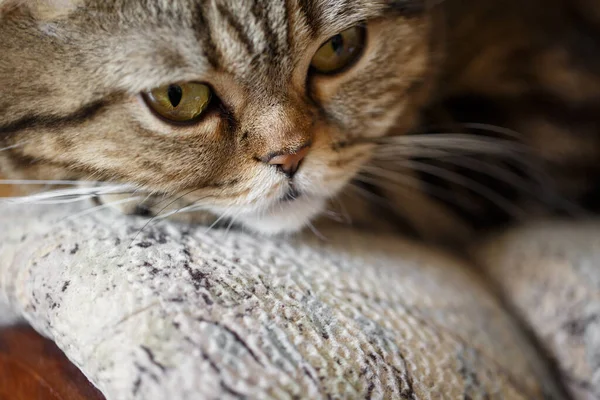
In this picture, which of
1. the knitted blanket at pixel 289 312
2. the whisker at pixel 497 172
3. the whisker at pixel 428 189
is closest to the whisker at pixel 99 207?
the knitted blanket at pixel 289 312

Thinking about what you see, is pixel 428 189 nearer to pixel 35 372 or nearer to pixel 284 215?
pixel 284 215

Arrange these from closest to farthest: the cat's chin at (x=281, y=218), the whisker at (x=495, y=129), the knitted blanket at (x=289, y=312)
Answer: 1. the knitted blanket at (x=289, y=312)
2. the cat's chin at (x=281, y=218)
3. the whisker at (x=495, y=129)

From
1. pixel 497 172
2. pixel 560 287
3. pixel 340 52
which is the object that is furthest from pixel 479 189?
pixel 340 52

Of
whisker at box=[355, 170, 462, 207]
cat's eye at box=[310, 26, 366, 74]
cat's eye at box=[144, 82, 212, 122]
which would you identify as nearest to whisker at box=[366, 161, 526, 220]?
whisker at box=[355, 170, 462, 207]

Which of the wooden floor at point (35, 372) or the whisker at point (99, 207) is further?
the whisker at point (99, 207)

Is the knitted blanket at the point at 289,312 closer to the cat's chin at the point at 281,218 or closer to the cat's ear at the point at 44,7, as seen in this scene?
the cat's chin at the point at 281,218

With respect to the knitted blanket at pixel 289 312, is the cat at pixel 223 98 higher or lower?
higher

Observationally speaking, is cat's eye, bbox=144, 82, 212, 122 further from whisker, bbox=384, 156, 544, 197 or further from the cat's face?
whisker, bbox=384, 156, 544, 197

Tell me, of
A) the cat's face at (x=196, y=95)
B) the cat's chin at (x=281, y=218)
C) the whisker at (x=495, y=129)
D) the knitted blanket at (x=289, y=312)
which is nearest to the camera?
the knitted blanket at (x=289, y=312)

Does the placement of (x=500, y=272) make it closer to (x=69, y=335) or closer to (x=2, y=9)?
(x=69, y=335)
